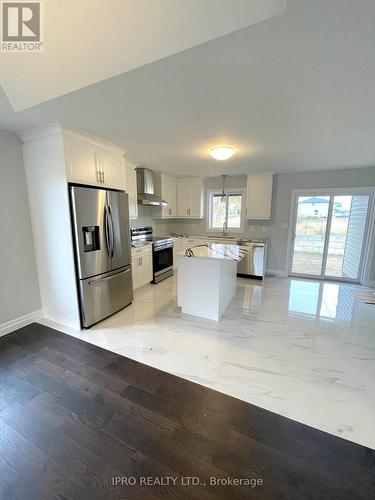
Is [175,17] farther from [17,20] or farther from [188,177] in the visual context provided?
[188,177]

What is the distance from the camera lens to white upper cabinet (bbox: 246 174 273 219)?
4.99m

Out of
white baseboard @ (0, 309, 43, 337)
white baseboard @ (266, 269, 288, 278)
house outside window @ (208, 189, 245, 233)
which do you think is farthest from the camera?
house outside window @ (208, 189, 245, 233)

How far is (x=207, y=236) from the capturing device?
5906mm

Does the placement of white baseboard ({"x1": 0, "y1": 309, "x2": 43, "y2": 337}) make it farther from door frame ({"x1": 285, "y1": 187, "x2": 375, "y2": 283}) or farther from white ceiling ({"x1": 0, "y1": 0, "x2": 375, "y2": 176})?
door frame ({"x1": 285, "y1": 187, "x2": 375, "y2": 283})

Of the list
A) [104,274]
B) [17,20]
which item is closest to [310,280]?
[104,274]

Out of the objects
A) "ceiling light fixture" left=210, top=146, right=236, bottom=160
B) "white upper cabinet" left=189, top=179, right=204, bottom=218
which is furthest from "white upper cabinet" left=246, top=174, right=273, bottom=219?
"ceiling light fixture" left=210, top=146, right=236, bottom=160

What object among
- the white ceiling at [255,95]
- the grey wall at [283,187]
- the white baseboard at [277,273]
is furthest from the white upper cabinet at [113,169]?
the white baseboard at [277,273]

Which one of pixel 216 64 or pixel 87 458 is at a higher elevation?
pixel 216 64

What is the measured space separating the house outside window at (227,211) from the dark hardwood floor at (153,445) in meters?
4.40

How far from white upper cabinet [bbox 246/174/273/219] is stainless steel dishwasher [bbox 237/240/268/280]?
687 millimetres

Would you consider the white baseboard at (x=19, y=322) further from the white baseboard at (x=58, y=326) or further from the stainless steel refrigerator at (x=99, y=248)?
the stainless steel refrigerator at (x=99, y=248)

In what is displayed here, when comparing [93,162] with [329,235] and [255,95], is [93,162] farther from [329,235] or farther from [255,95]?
[329,235]

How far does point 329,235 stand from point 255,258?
1729 mm

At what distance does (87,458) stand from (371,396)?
7.38 feet
